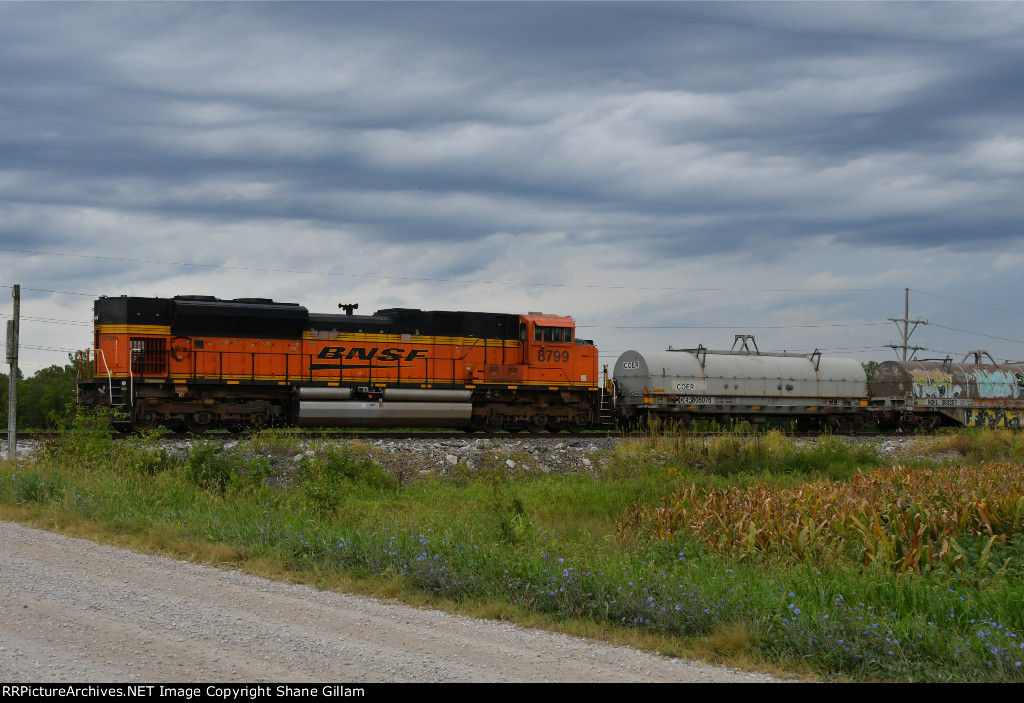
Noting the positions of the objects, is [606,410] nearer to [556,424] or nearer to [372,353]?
[556,424]

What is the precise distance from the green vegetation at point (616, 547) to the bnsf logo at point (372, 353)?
954cm

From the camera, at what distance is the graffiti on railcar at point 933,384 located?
34781 mm

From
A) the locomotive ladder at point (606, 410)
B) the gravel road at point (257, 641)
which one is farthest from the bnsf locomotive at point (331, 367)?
the gravel road at point (257, 641)

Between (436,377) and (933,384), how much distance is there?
67.9 ft

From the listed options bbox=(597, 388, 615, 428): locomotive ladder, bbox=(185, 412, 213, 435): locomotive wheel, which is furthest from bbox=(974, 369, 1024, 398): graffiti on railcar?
bbox=(185, 412, 213, 435): locomotive wheel

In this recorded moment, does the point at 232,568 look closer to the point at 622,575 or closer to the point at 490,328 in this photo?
the point at 622,575

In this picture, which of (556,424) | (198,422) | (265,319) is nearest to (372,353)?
(265,319)

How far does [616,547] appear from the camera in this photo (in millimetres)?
9836

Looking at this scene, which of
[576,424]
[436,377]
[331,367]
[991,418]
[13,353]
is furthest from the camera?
[991,418]

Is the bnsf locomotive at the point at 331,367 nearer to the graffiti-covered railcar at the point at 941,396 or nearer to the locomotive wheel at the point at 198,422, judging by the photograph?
the locomotive wheel at the point at 198,422

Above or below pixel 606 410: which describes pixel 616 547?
below

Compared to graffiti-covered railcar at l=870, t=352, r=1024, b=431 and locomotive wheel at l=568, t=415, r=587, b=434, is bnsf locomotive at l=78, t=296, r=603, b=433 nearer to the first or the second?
locomotive wheel at l=568, t=415, r=587, b=434

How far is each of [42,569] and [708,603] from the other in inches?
246

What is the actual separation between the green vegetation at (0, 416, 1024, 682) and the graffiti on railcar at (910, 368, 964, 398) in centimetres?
2171
